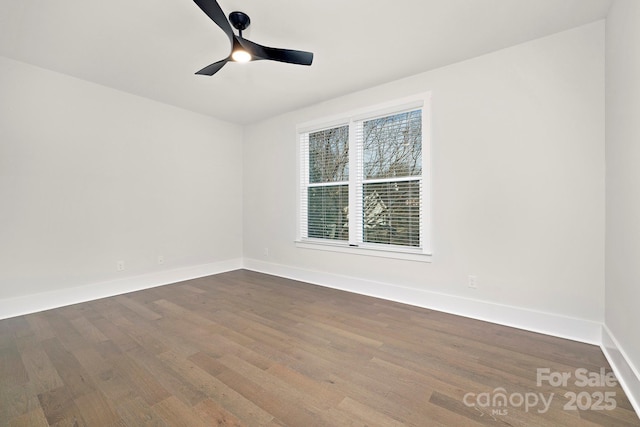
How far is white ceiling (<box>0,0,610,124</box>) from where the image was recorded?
2.18 metres

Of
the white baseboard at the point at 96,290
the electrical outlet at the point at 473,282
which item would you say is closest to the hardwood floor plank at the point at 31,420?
the white baseboard at the point at 96,290

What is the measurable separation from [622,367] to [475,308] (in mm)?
1118

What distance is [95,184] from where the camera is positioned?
355 cm

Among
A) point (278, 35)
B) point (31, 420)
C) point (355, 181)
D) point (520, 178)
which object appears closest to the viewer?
point (31, 420)

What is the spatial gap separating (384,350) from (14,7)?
3955mm

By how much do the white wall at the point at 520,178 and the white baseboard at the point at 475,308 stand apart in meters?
0.04

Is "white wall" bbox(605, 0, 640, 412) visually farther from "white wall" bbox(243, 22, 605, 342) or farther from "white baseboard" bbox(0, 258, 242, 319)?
"white baseboard" bbox(0, 258, 242, 319)

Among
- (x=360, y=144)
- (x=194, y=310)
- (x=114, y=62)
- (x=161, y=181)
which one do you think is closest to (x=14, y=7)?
(x=114, y=62)

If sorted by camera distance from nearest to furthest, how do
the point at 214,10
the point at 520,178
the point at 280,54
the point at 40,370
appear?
the point at 214,10 < the point at 40,370 < the point at 280,54 < the point at 520,178

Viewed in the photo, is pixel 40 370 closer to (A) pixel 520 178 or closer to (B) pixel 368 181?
(B) pixel 368 181

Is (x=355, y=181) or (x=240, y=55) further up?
(x=240, y=55)

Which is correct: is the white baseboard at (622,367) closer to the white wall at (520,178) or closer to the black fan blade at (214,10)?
the white wall at (520,178)

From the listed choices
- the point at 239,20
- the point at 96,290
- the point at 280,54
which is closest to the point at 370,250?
the point at 280,54

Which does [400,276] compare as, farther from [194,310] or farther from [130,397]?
[130,397]
